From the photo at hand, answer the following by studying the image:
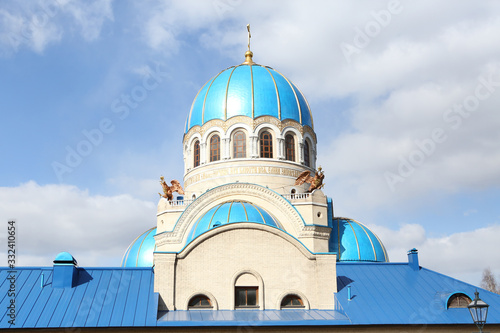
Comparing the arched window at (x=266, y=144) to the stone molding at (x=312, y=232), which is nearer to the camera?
the stone molding at (x=312, y=232)

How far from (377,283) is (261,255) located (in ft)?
15.0

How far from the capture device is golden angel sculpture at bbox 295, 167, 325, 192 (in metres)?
27.0

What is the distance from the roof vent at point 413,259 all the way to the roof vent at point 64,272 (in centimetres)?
1266

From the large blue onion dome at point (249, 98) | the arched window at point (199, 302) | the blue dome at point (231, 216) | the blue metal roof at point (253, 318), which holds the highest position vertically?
the large blue onion dome at point (249, 98)

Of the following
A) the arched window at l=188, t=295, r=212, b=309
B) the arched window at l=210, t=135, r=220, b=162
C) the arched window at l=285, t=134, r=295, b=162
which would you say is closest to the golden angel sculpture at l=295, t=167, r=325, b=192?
the arched window at l=285, t=134, r=295, b=162

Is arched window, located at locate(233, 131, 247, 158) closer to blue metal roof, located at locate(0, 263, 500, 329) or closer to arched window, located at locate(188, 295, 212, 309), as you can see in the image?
blue metal roof, located at locate(0, 263, 500, 329)

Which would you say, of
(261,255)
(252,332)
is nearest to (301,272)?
(261,255)

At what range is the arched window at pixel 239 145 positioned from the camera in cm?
2858

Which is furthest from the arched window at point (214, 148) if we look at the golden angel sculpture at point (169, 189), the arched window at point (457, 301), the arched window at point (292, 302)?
the arched window at point (457, 301)

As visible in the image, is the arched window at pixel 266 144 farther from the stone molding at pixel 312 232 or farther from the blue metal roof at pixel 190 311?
the blue metal roof at pixel 190 311

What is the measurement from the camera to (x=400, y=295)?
19828mm

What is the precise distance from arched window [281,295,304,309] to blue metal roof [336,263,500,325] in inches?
51.8

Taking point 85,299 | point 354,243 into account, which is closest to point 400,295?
point 354,243

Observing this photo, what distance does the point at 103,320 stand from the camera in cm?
1716
